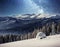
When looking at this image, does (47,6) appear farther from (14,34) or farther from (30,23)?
(14,34)

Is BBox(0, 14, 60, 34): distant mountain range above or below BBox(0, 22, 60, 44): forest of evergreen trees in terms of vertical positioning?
above

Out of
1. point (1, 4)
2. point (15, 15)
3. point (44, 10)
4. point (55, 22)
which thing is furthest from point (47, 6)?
point (1, 4)

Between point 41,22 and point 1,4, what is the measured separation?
148 centimetres

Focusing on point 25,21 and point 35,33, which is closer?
point 35,33

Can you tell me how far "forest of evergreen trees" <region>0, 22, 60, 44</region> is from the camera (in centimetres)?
579

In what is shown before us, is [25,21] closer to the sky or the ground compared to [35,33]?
closer to the sky

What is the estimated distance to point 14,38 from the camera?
231 inches

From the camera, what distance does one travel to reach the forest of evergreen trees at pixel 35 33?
579 centimetres

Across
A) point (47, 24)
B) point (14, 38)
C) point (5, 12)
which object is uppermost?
point (5, 12)

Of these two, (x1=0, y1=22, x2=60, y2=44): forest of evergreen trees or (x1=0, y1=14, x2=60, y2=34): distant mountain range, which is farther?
(x1=0, y1=14, x2=60, y2=34): distant mountain range

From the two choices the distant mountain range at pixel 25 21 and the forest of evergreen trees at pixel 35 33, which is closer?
the forest of evergreen trees at pixel 35 33

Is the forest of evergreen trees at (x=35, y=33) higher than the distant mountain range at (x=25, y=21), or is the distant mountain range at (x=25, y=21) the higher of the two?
the distant mountain range at (x=25, y=21)

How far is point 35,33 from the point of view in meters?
5.95

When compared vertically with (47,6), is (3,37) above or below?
below
